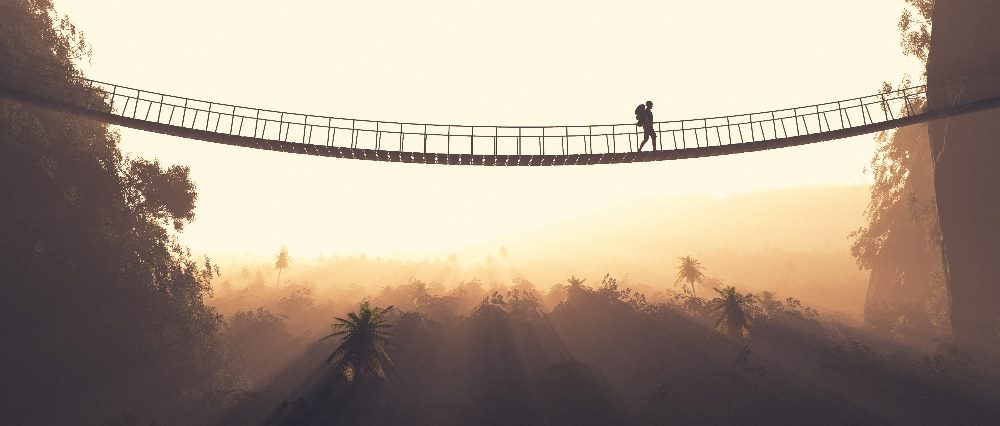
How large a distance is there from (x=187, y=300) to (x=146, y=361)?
4.10 m

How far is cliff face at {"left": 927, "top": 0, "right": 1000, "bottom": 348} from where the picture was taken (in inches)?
1049

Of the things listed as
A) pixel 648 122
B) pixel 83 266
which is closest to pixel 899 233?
pixel 648 122

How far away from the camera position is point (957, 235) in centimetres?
2995

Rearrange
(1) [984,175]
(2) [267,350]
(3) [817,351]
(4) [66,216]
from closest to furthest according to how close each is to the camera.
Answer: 1. (4) [66,216]
2. (1) [984,175]
3. (3) [817,351]
4. (2) [267,350]

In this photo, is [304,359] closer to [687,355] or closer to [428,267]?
[687,355]

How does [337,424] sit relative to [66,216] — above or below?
below

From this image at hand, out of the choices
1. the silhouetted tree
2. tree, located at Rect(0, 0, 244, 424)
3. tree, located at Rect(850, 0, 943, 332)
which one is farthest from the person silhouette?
the silhouetted tree

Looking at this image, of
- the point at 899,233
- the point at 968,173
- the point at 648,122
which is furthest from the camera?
the point at 899,233

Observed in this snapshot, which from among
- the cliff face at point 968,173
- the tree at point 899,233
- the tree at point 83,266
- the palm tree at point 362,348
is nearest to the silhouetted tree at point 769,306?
the tree at point 899,233

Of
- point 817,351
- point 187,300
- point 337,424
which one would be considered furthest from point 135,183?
point 817,351

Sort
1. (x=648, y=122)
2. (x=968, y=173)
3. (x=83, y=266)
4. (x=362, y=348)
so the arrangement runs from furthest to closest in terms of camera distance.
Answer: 1. (x=362, y=348)
2. (x=968, y=173)
3. (x=83, y=266)
4. (x=648, y=122)

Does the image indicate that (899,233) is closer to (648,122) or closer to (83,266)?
(648,122)

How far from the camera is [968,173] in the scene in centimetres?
2917

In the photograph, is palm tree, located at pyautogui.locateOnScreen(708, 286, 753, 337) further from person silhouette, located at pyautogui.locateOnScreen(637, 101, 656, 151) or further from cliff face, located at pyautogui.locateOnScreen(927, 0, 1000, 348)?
person silhouette, located at pyautogui.locateOnScreen(637, 101, 656, 151)
